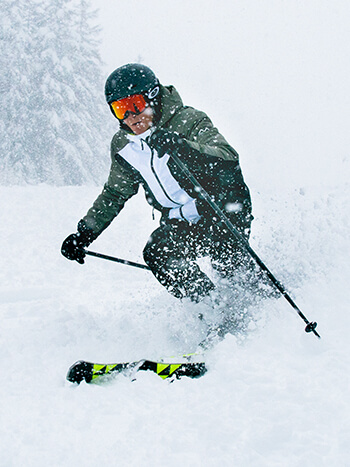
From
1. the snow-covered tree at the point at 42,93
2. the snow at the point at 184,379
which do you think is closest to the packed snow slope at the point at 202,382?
the snow at the point at 184,379

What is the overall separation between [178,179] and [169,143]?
0.55 m

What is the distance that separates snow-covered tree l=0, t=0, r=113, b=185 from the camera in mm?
21234

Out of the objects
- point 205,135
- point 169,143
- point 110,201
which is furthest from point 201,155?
point 110,201

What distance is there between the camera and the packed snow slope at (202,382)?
181 centimetres

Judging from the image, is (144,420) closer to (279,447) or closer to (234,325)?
(279,447)

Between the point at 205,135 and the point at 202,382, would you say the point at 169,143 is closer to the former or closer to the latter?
the point at 205,135

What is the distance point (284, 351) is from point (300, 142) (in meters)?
42.7

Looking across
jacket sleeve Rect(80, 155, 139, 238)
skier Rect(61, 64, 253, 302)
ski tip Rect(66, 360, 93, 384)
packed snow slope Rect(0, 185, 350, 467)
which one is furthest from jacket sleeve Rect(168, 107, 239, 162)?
ski tip Rect(66, 360, 93, 384)

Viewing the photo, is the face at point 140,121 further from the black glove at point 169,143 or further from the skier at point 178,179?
the black glove at point 169,143

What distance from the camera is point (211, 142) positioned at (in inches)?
133

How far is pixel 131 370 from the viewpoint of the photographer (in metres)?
2.61

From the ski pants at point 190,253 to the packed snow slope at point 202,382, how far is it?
32 cm

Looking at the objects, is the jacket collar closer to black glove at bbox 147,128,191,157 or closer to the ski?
black glove at bbox 147,128,191,157

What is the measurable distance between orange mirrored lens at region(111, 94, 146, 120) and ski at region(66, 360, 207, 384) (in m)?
2.09
